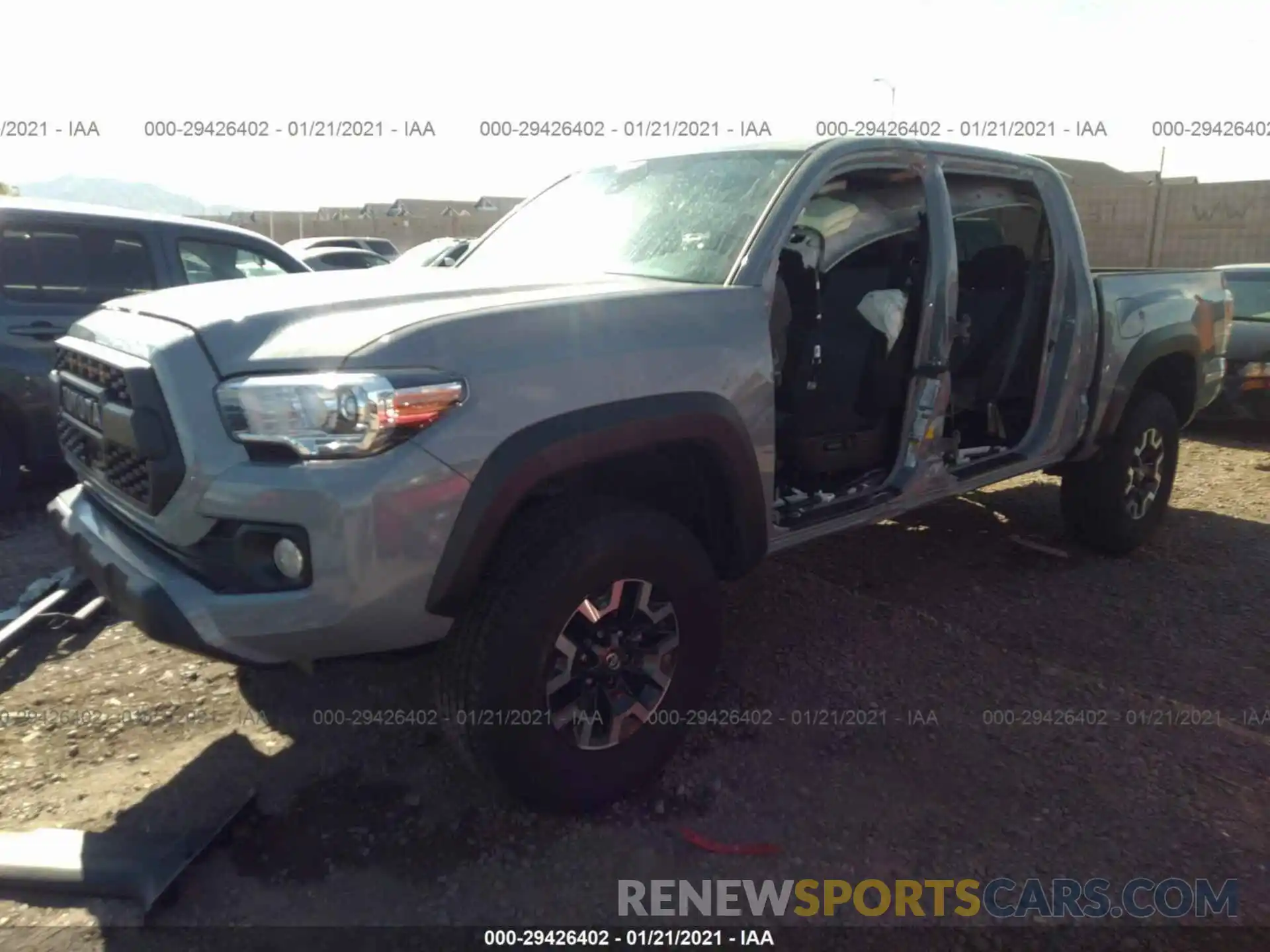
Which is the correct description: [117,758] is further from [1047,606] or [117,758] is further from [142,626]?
[1047,606]

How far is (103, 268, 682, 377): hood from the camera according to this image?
221 cm

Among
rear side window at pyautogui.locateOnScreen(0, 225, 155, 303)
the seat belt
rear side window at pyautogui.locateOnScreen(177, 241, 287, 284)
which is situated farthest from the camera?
rear side window at pyautogui.locateOnScreen(177, 241, 287, 284)

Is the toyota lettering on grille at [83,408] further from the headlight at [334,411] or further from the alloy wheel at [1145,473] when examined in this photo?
the alloy wheel at [1145,473]

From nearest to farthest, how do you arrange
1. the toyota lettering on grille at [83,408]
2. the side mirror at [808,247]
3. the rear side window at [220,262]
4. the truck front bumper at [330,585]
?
1. the truck front bumper at [330,585]
2. the toyota lettering on grille at [83,408]
3. the side mirror at [808,247]
4. the rear side window at [220,262]

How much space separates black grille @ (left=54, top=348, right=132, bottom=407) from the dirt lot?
100 cm

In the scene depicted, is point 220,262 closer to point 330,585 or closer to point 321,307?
point 321,307

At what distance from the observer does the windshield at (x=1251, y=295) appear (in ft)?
26.1

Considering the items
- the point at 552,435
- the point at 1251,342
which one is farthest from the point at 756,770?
the point at 1251,342

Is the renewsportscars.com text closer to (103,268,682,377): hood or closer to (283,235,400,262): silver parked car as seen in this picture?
(103,268,682,377): hood

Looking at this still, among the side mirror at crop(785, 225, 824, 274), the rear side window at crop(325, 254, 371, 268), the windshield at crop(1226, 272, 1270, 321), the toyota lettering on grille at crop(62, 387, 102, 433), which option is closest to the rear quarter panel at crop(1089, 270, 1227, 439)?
the side mirror at crop(785, 225, 824, 274)

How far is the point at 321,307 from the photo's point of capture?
241 centimetres

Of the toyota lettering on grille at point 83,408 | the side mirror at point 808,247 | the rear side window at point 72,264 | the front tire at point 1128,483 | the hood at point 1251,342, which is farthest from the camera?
the hood at point 1251,342

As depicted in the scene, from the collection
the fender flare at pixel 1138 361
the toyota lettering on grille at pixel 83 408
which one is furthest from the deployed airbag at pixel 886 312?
the toyota lettering on grille at pixel 83 408

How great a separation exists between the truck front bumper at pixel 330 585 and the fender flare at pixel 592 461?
0.17 feet
